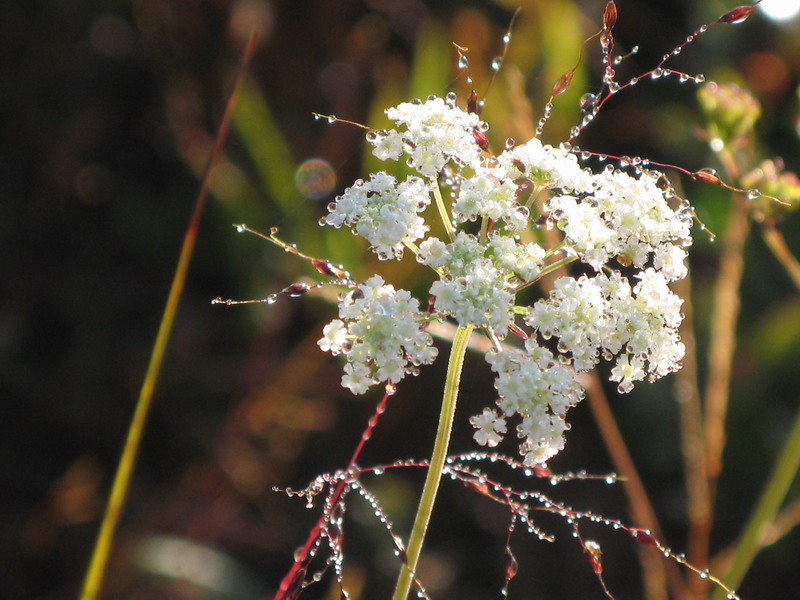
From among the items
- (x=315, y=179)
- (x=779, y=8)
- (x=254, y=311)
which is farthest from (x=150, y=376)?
(x=779, y=8)

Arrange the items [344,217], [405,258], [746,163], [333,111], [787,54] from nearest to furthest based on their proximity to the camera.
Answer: [344,217] < [746,163] < [405,258] < [333,111] < [787,54]

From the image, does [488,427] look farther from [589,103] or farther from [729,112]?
[729,112]

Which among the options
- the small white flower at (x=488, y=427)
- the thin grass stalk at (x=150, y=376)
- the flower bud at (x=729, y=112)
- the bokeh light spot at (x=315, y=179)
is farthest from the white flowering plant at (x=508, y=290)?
the bokeh light spot at (x=315, y=179)

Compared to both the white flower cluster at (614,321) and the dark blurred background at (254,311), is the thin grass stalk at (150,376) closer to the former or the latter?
the white flower cluster at (614,321)

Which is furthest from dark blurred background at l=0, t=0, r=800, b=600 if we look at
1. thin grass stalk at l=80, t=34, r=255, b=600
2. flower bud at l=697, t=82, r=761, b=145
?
thin grass stalk at l=80, t=34, r=255, b=600

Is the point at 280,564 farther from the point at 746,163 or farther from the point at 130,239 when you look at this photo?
the point at 746,163

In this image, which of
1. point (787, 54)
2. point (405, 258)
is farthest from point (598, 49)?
point (405, 258)
